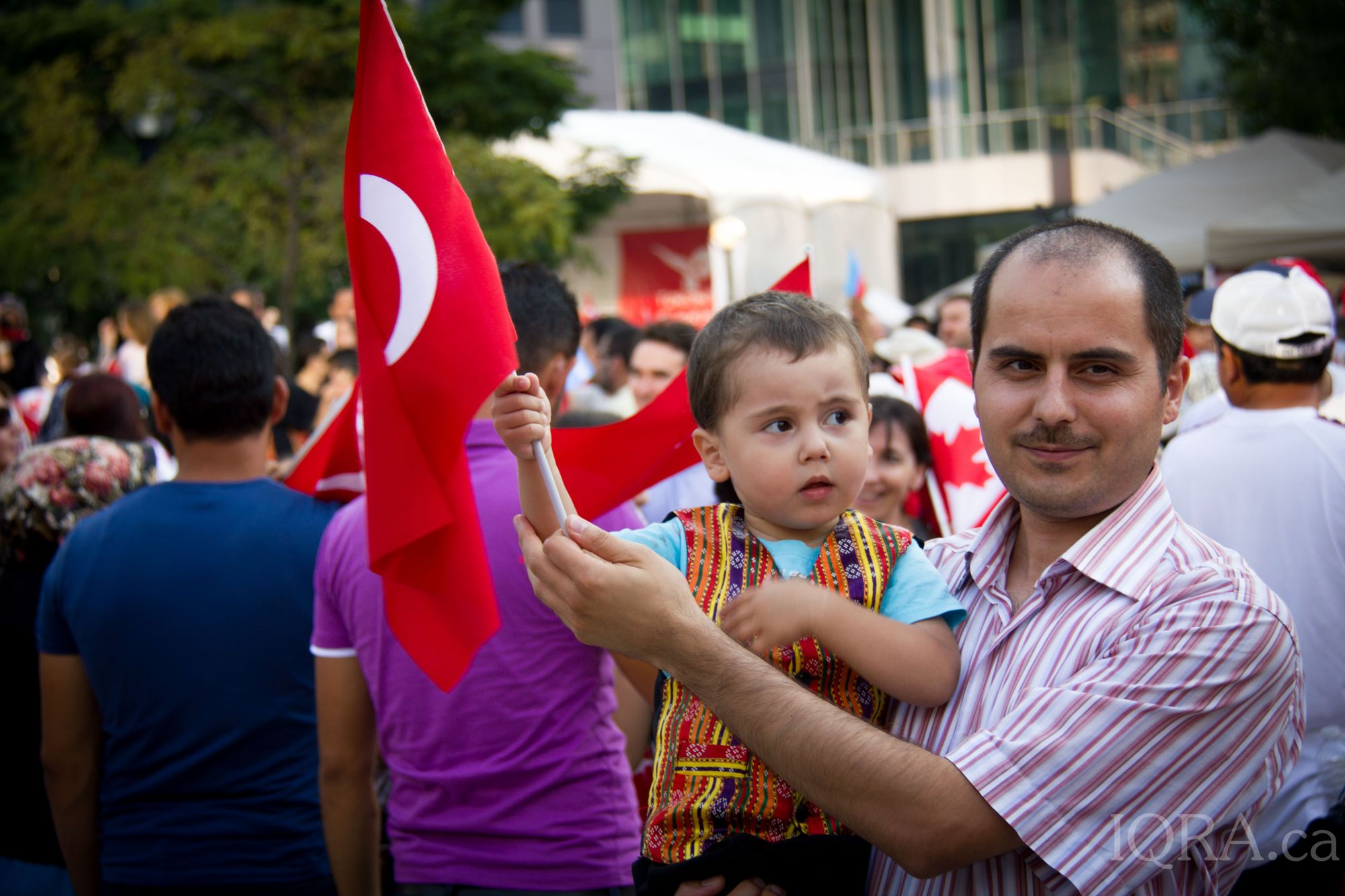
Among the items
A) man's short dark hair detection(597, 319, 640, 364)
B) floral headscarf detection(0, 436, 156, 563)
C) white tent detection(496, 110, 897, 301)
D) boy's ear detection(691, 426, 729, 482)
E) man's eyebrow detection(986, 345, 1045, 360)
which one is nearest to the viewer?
man's eyebrow detection(986, 345, 1045, 360)

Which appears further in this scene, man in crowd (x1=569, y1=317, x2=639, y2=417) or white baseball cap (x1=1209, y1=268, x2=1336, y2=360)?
man in crowd (x1=569, y1=317, x2=639, y2=417)

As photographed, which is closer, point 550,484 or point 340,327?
point 550,484

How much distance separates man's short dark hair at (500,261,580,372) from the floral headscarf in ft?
5.17

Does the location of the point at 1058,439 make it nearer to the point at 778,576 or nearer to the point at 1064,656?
the point at 1064,656

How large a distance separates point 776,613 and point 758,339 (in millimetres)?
707

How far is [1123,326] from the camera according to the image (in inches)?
86.0

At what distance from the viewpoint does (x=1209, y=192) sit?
12.9m

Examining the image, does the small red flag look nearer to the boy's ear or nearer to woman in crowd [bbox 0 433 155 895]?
the boy's ear

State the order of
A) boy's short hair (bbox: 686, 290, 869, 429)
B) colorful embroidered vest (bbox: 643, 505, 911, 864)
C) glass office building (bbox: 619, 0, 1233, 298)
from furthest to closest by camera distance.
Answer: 1. glass office building (bbox: 619, 0, 1233, 298)
2. boy's short hair (bbox: 686, 290, 869, 429)
3. colorful embroidered vest (bbox: 643, 505, 911, 864)

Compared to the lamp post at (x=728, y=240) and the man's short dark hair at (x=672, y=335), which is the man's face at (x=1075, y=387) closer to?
the man's short dark hair at (x=672, y=335)

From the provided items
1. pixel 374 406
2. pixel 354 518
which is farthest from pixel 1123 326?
pixel 354 518

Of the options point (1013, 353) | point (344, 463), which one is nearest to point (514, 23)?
point (344, 463)

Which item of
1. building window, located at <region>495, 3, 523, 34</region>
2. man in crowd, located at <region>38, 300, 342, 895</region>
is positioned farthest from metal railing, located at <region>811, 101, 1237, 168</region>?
man in crowd, located at <region>38, 300, 342, 895</region>

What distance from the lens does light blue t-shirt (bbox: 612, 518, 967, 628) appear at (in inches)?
94.8
